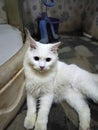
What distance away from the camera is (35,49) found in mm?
1073

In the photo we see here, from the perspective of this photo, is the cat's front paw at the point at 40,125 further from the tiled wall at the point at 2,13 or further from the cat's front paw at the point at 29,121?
the tiled wall at the point at 2,13

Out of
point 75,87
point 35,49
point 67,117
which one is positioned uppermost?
point 35,49

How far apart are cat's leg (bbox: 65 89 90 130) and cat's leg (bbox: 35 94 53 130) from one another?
124 mm

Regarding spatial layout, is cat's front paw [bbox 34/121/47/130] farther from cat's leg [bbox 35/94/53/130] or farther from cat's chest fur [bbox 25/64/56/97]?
cat's chest fur [bbox 25/64/56/97]

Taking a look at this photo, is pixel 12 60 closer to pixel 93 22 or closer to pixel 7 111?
pixel 7 111

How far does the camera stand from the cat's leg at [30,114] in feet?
3.52

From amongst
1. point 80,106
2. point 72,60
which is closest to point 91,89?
point 80,106

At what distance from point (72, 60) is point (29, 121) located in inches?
32.5

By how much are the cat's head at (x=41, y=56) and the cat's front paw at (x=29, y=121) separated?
0.25 m

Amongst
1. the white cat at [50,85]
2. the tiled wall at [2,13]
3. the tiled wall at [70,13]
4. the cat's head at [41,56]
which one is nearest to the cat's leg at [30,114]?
the white cat at [50,85]

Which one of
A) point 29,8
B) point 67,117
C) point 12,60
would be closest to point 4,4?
point 29,8

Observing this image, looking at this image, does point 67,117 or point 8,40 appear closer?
point 67,117

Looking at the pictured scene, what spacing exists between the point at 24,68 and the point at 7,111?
0.83 feet

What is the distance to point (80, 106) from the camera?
→ 3.76 ft
